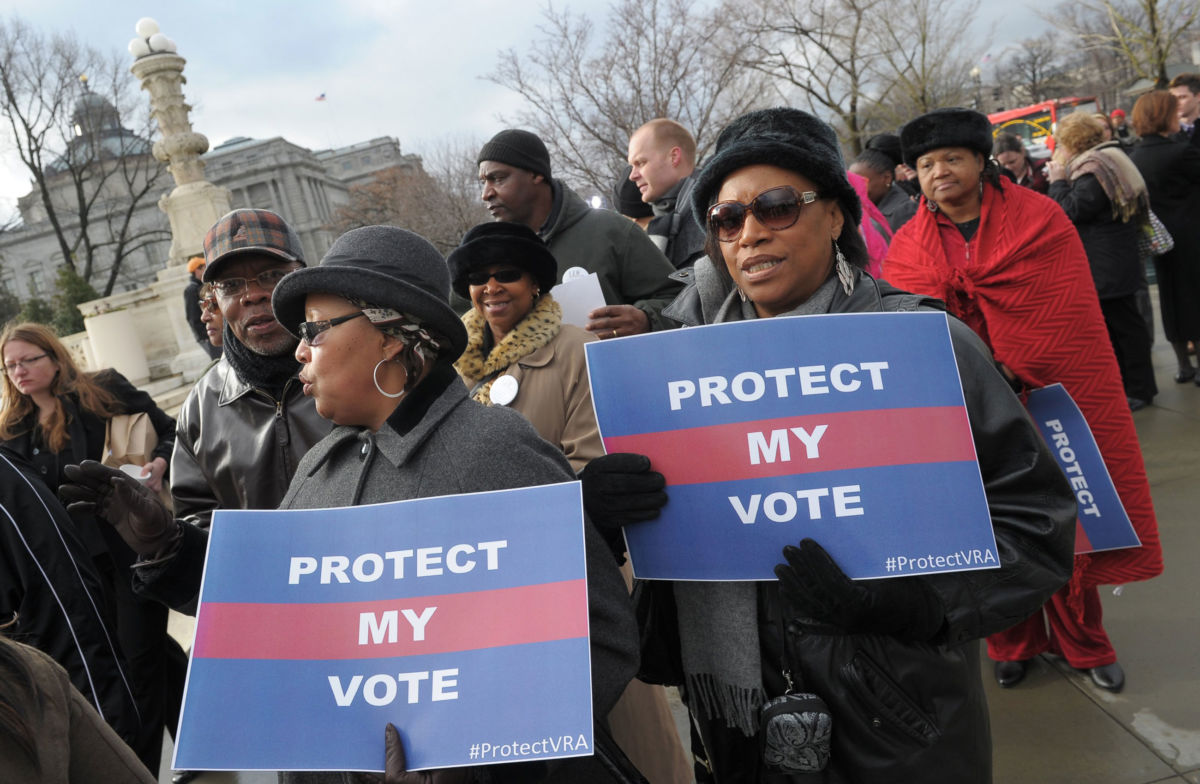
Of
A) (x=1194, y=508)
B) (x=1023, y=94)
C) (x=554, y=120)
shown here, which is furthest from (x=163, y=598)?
(x=1023, y=94)

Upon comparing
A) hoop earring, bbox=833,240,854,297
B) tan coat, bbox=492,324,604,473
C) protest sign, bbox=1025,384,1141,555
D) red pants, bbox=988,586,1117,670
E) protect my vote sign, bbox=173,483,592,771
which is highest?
hoop earring, bbox=833,240,854,297

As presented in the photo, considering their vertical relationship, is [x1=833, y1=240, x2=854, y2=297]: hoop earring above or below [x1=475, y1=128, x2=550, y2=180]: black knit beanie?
below

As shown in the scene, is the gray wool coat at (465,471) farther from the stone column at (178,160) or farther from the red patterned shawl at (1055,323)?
the stone column at (178,160)

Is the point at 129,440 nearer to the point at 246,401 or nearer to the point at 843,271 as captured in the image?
the point at 246,401

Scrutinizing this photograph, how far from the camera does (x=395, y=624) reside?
160 cm

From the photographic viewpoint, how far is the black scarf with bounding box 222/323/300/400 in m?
2.67

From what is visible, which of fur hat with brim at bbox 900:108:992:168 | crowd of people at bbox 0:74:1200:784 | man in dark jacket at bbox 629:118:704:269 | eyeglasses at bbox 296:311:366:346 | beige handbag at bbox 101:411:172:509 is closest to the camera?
crowd of people at bbox 0:74:1200:784

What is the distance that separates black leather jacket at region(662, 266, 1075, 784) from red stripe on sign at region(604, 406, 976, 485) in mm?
167

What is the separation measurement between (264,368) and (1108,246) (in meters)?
6.00

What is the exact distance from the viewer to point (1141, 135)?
6.80 meters

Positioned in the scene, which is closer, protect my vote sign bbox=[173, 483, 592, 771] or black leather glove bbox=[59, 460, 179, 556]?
protect my vote sign bbox=[173, 483, 592, 771]

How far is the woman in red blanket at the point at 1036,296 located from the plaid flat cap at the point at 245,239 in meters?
2.41

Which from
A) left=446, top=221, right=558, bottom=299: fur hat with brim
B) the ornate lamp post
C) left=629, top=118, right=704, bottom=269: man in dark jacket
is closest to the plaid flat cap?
left=446, top=221, right=558, bottom=299: fur hat with brim

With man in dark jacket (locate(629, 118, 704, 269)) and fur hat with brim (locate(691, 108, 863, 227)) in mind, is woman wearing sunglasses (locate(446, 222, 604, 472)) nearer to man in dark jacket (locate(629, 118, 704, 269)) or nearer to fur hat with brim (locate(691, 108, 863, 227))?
fur hat with brim (locate(691, 108, 863, 227))
